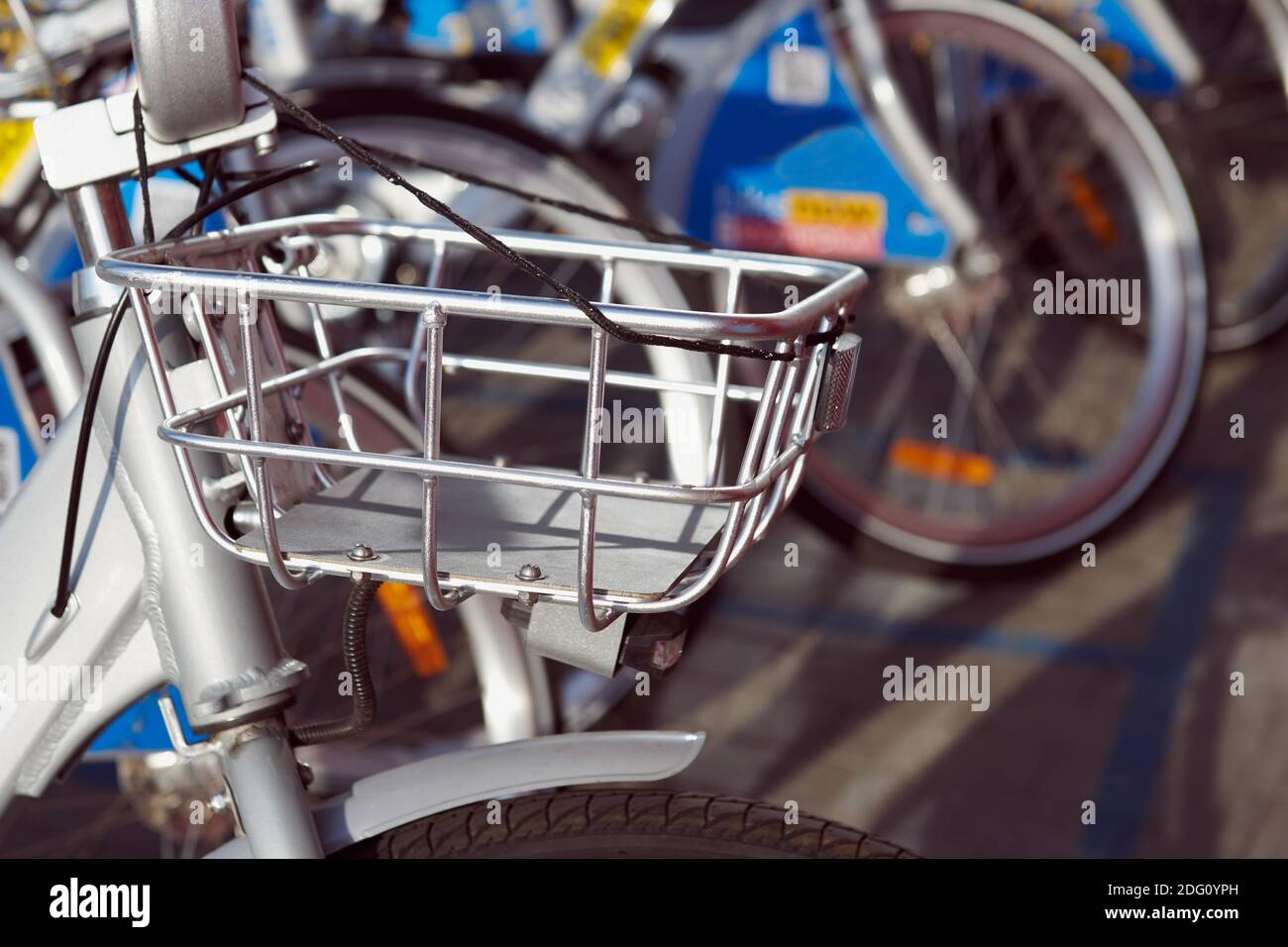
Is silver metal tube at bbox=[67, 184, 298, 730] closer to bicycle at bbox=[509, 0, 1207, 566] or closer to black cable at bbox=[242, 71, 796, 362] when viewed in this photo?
black cable at bbox=[242, 71, 796, 362]

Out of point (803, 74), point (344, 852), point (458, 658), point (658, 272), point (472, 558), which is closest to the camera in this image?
point (472, 558)

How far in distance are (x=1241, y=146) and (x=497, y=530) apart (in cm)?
462

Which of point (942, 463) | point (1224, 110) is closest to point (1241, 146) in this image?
point (1224, 110)

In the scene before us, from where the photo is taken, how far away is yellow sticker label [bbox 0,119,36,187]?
2336mm

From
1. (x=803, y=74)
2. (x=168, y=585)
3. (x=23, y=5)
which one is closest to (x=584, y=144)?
(x=803, y=74)

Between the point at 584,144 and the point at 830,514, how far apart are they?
0.95 meters

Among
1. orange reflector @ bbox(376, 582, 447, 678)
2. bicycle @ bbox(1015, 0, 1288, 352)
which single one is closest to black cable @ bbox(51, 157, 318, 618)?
orange reflector @ bbox(376, 582, 447, 678)

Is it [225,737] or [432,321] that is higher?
[432,321]

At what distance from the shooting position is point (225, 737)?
1217 millimetres

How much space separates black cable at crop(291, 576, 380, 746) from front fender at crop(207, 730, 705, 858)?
55 mm

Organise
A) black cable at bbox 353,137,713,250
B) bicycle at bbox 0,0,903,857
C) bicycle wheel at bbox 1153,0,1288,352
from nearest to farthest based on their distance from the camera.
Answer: bicycle at bbox 0,0,903,857 → black cable at bbox 353,137,713,250 → bicycle wheel at bbox 1153,0,1288,352

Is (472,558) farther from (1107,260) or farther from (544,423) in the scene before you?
(1107,260)

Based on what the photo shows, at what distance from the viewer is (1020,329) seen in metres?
4.04

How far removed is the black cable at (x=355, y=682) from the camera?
1.23 meters
